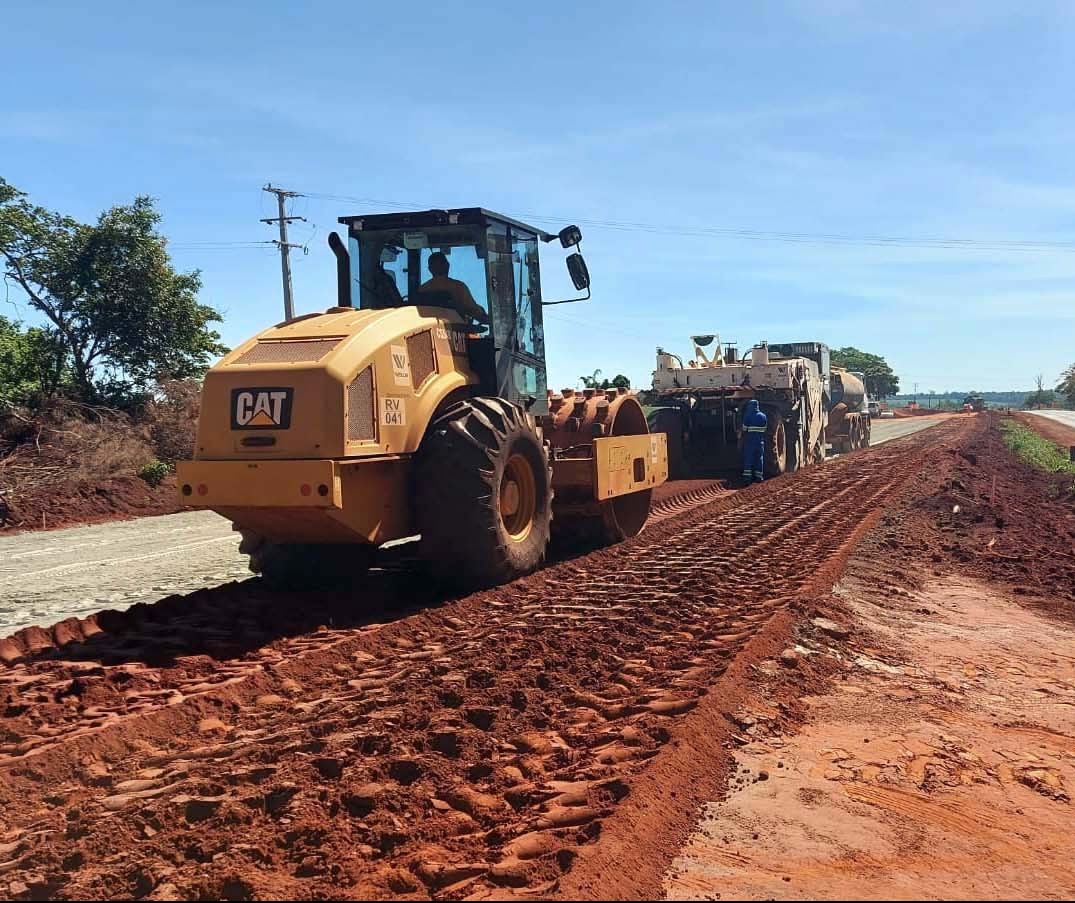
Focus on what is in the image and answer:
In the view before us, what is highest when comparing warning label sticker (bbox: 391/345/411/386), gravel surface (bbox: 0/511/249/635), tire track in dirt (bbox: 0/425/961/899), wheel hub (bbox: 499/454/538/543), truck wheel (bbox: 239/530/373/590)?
warning label sticker (bbox: 391/345/411/386)

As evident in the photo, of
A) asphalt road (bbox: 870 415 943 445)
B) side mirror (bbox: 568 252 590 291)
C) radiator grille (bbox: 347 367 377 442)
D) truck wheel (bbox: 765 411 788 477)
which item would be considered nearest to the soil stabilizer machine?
truck wheel (bbox: 765 411 788 477)

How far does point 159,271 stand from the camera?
66.3ft

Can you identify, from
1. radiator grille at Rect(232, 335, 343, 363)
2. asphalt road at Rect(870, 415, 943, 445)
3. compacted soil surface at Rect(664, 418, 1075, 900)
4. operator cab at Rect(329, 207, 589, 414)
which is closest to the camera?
compacted soil surface at Rect(664, 418, 1075, 900)

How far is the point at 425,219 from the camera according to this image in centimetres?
810

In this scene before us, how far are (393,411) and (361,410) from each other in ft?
1.28

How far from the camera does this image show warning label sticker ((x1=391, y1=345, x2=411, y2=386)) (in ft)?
21.9

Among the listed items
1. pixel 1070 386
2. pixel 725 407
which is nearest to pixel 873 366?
pixel 1070 386

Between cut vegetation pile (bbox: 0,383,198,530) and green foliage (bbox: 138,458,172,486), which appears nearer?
cut vegetation pile (bbox: 0,383,198,530)

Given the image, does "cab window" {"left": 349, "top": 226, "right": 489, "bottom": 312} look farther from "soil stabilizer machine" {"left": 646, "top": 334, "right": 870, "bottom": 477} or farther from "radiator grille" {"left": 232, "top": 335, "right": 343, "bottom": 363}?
"soil stabilizer machine" {"left": 646, "top": 334, "right": 870, "bottom": 477}

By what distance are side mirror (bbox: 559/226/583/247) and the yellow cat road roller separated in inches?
0.6

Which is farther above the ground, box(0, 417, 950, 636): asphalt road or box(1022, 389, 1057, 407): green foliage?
box(1022, 389, 1057, 407): green foliage

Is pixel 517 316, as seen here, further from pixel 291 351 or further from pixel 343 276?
pixel 291 351

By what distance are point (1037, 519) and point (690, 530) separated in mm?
5113

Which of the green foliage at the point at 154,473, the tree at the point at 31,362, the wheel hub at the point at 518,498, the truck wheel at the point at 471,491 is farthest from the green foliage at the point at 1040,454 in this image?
the tree at the point at 31,362
